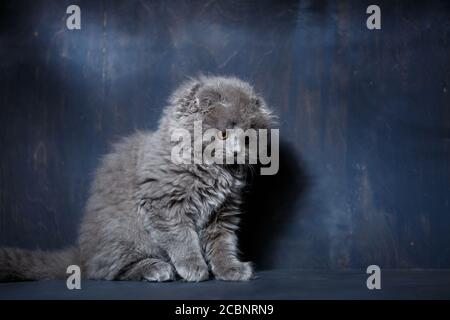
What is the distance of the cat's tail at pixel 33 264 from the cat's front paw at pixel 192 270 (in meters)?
0.51

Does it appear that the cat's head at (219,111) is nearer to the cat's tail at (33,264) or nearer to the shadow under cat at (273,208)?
the shadow under cat at (273,208)

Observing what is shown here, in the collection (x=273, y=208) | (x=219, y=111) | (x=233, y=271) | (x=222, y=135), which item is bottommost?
(x=233, y=271)

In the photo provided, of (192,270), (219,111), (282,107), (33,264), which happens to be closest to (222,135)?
(219,111)

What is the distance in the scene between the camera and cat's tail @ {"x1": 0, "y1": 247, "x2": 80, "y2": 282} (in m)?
2.37

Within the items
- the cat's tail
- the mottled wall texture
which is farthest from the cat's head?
the cat's tail

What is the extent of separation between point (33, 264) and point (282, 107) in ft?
4.84

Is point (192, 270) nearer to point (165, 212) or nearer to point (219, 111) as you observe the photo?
point (165, 212)

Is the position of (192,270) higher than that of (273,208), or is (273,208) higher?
(273,208)

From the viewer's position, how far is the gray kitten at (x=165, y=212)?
7.82 feet

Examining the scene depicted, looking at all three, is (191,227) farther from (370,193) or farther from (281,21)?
(281,21)

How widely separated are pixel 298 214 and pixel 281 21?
40.9 inches

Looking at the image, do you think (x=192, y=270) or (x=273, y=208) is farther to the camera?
(x=273, y=208)

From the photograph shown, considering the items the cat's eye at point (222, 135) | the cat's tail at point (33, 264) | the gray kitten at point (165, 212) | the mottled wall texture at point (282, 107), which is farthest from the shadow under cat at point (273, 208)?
the cat's tail at point (33, 264)

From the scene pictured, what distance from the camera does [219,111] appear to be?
2.41m
